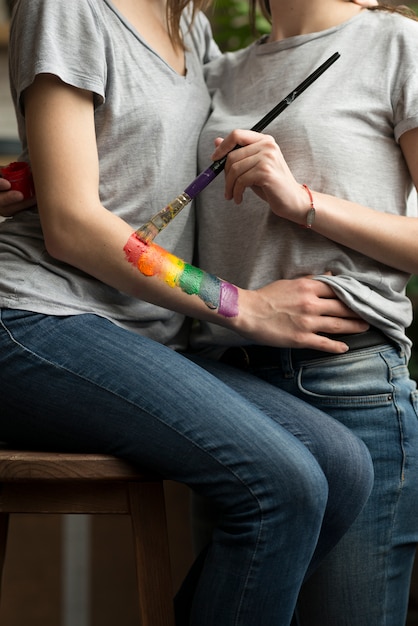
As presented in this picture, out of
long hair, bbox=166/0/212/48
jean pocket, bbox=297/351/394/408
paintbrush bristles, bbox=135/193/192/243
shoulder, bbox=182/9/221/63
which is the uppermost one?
long hair, bbox=166/0/212/48

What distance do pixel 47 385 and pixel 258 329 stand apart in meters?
0.29

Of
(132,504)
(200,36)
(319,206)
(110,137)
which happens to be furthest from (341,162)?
(132,504)

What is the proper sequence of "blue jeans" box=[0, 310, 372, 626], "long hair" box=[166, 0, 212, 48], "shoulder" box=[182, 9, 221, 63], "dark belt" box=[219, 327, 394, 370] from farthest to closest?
"shoulder" box=[182, 9, 221, 63] → "long hair" box=[166, 0, 212, 48] → "dark belt" box=[219, 327, 394, 370] → "blue jeans" box=[0, 310, 372, 626]

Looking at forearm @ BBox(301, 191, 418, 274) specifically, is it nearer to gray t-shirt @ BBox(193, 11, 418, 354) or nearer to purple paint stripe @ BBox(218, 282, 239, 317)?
gray t-shirt @ BBox(193, 11, 418, 354)

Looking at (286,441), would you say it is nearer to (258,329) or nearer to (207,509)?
(258,329)

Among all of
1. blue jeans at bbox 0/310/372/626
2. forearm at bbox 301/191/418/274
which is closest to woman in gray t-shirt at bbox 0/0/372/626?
blue jeans at bbox 0/310/372/626

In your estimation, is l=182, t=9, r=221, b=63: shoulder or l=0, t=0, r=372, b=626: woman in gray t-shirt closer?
l=0, t=0, r=372, b=626: woman in gray t-shirt

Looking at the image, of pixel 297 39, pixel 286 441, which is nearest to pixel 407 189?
pixel 297 39

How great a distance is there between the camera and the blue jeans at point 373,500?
108cm

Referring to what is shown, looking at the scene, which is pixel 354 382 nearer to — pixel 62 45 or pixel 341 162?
pixel 341 162

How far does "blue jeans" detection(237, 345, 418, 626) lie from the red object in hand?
433 mm

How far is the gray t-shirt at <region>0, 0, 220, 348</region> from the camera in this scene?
1.03m

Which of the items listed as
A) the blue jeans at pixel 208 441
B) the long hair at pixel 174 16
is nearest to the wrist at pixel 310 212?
the blue jeans at pixel 208 441

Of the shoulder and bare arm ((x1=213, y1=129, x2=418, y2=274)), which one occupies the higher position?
the shoulder
